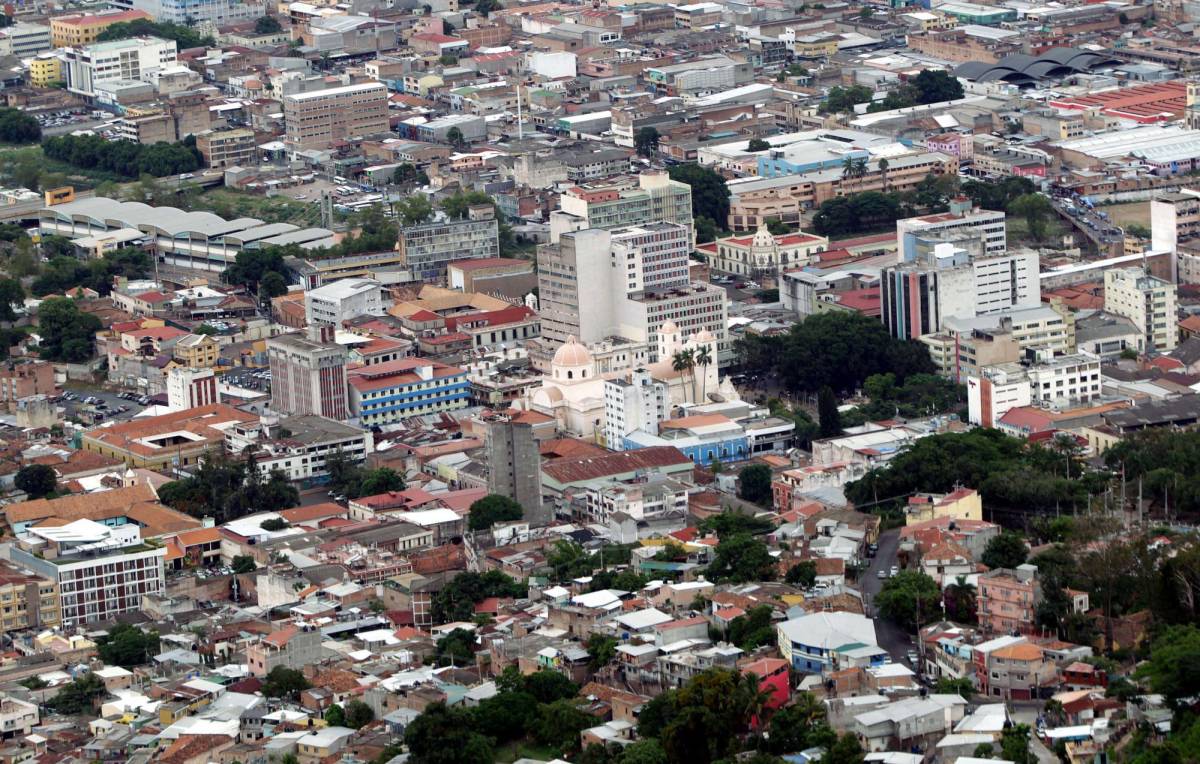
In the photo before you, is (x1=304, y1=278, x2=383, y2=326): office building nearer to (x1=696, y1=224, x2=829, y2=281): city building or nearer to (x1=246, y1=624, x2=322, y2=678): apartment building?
(x1=696, y1=224, x2=829, y2=281): city building

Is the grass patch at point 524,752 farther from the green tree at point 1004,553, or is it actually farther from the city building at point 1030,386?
the city building at point 1030,386

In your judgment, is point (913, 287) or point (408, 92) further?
point (408, 92)

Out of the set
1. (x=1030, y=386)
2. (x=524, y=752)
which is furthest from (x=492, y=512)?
(x=1030, y=386)

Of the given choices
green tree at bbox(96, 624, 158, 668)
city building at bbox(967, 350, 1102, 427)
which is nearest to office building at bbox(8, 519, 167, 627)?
green tree at bbox(96, 624, 158, 668)

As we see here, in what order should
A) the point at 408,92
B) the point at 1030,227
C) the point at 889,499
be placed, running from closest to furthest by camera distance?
the point at 889,499
the point at 1030,227
the point at 408,92

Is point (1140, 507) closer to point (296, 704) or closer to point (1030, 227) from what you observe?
point (296, 704)

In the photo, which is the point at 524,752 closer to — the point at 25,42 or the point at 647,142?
the point at 647,142

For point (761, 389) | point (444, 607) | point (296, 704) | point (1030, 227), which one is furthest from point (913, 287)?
point (296, 704)
